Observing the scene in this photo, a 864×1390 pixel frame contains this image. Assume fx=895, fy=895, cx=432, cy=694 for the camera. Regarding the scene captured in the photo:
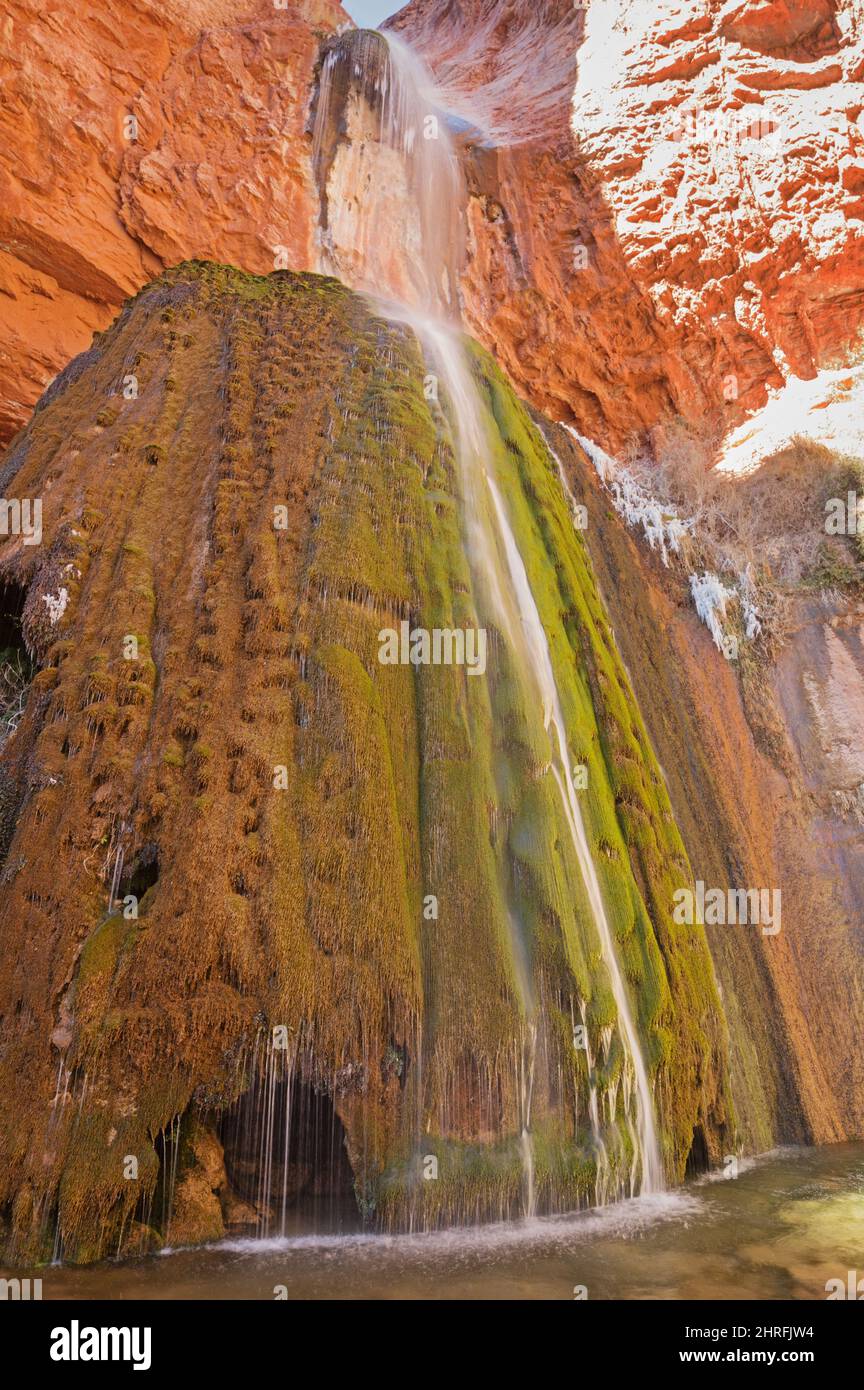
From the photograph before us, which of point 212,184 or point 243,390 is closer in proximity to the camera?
point 243,390

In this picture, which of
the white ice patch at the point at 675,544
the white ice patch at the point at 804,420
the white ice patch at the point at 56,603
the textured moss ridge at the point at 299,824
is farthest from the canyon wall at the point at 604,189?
the white ice patch at the point at 56,603

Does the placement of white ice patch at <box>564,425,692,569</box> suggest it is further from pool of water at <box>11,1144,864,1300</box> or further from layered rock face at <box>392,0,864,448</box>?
pool of water at <box>11,1144,864,1300</box>

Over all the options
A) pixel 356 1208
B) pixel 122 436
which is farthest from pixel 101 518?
pixel 356 1208

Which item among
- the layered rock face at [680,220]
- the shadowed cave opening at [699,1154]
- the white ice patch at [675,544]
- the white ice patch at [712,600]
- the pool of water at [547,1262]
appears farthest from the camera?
the layered rock face at [680,220]

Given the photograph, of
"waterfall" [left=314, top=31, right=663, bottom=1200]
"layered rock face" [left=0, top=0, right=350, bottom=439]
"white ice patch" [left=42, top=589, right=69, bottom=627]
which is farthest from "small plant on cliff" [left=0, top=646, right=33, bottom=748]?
"layered rock face" [left=0, top=0, right=350, bottom=439]

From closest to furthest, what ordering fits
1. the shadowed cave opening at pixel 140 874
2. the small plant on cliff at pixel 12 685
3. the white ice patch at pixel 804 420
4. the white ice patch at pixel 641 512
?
the shadowed cave opening at pixel 140 874, the small plant on cliff at pixel 12 685, the white ice patch at pixel 641 512, the white ice patch at pixel 804 420

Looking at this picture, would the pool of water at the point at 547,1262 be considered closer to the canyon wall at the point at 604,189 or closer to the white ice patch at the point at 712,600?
the white ice patch at the point at 712,600

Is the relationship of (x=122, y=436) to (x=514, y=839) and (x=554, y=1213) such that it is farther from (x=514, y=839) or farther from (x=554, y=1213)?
(x=554, y=1213)
